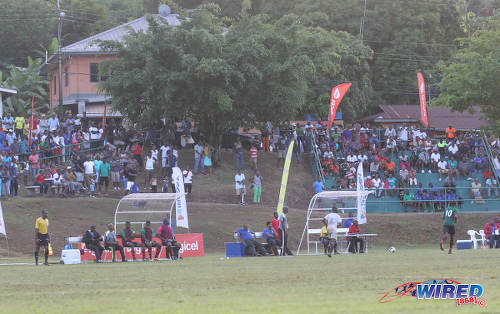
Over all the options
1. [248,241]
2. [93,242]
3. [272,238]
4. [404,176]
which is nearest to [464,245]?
[272,238]

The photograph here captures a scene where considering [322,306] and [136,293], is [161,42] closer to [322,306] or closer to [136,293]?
[136,293]

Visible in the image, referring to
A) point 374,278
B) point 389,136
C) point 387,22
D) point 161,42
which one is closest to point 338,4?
point 387,22

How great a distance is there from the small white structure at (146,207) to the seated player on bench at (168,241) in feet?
5.23

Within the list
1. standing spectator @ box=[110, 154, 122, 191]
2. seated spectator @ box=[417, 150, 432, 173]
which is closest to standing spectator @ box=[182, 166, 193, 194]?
standing spectator @ box=[110, 154, 122, 191]

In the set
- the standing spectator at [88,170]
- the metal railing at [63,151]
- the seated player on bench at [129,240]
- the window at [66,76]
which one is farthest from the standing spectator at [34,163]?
the window at [66,76]

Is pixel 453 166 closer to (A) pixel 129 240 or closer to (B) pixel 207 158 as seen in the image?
(B) pixel 207 158

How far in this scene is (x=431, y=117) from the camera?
213 feet

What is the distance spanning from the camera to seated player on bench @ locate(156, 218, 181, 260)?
2806 centimetres

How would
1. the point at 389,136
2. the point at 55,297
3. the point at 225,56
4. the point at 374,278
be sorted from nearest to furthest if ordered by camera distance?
the point at 55,297 < the point at 374,278 < the point at 225,56 < the point at 389,136

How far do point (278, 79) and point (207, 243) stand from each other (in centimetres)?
1308

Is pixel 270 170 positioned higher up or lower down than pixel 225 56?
lower down

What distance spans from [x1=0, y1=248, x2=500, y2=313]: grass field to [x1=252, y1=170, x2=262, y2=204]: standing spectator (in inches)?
844

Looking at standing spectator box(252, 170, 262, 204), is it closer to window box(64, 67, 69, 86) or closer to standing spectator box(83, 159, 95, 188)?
standing spectator box(83, 159, 95, 188)

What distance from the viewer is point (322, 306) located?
10.7m
